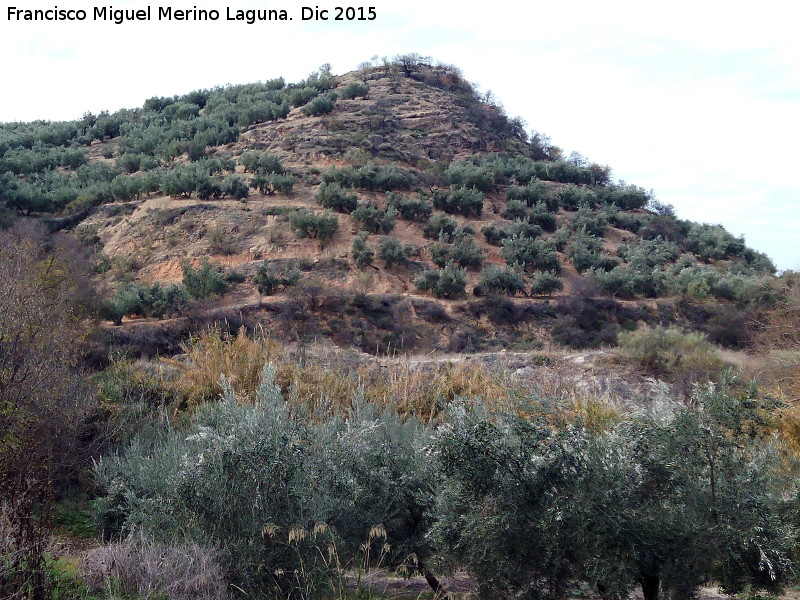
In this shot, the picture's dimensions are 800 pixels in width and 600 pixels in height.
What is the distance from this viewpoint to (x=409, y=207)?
35406mm

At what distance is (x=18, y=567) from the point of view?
5.08 m

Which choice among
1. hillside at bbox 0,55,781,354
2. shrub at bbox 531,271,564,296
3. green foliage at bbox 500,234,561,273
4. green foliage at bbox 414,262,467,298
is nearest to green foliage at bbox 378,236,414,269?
hillside at bbox 0,55,781,354

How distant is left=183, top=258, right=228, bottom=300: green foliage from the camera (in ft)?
88.5

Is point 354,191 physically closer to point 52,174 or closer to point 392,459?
point 52,174

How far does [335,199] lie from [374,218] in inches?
98.9

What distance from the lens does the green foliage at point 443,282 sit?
29203 millimetres

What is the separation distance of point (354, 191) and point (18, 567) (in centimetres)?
3215

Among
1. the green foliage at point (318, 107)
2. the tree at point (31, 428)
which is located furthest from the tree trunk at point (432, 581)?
the green foliage at point (318, 107)

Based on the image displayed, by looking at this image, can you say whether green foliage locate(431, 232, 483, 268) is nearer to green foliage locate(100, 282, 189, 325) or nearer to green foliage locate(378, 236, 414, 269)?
green foliage locate(378, 236, 414, 269)

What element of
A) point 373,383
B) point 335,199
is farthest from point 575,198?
point 373,383

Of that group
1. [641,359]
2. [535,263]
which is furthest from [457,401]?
[535,263]

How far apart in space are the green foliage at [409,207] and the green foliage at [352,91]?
629 inches

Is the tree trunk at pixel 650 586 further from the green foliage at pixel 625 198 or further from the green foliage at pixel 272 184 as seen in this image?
the green foliage at pixel 625 198

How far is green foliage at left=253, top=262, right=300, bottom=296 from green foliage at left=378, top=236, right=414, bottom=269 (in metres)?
4.09
